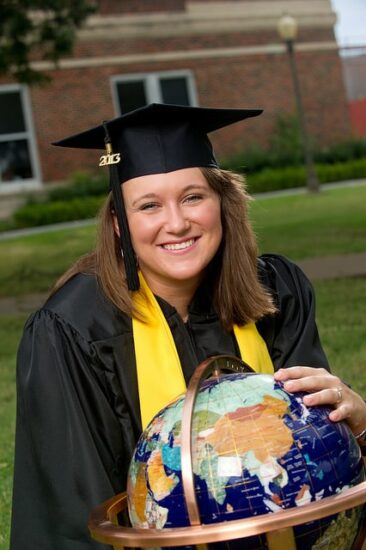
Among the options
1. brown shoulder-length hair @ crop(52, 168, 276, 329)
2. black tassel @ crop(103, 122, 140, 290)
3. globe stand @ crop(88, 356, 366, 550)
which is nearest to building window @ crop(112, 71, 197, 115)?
brown shoulder-length hair @ crop(52, 168, 276, 329)

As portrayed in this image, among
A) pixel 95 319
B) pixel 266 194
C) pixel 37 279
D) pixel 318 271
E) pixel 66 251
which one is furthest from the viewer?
pixel 266 194

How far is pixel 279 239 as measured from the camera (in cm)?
1370

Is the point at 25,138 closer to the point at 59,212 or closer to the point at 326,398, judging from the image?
the point at 59,212

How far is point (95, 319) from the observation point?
3.02 m

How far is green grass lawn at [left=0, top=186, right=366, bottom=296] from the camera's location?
40.3 feet

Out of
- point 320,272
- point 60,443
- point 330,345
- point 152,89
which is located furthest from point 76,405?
point 152,89

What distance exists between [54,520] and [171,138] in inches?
48.1

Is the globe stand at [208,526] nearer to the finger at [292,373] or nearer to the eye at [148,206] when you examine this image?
the finger at [292,373]

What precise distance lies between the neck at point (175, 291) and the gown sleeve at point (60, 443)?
13.5 inches

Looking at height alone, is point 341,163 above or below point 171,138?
above

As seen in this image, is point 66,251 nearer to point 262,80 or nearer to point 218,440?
point 218,440

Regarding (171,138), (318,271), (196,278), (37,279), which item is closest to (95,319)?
(196,278)

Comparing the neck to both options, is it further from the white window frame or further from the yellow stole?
the white window frame

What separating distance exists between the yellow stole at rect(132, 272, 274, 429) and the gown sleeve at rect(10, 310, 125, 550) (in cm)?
13
